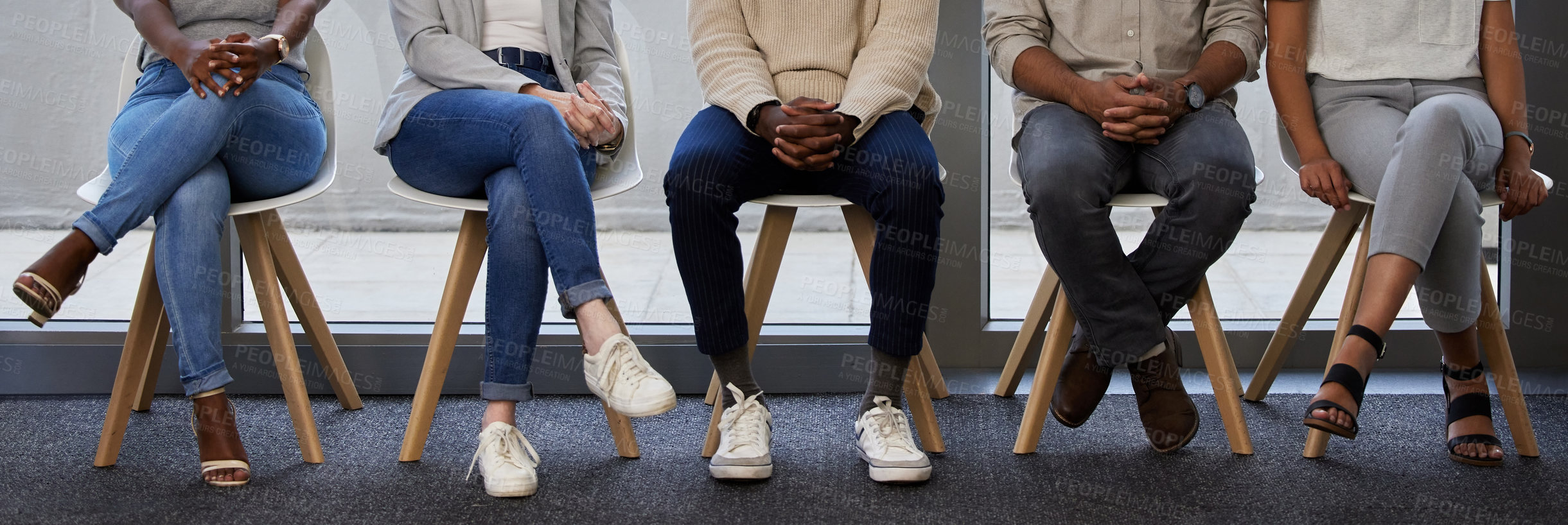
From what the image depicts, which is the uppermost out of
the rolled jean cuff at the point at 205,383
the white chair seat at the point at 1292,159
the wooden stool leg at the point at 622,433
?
the white chair seat at the point at 1292,159

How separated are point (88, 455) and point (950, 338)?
1.57m

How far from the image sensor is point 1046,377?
1764mm

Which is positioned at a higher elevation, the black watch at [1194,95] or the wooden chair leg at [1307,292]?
the black watch at [1194,95]

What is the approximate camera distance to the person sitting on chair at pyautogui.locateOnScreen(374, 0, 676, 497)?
154 cm

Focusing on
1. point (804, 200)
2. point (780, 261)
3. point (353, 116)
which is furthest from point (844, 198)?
point (353, 116)

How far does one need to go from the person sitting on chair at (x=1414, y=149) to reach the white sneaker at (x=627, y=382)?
90 centimetres

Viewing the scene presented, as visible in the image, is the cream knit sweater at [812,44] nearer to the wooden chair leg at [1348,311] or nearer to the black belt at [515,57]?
the black belt at [515,57]

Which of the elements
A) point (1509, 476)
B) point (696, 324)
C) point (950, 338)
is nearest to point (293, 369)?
point (696, 324)

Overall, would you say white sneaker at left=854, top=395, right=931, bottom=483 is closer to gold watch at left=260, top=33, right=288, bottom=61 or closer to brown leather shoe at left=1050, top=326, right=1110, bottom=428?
brown leather shoe at left=1050, top=326, right=1110, bottom=428

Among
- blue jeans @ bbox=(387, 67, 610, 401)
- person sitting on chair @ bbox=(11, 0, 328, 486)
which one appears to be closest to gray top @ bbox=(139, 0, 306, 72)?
person sitting on chair @ bbox=(11, 0, 328, 486)

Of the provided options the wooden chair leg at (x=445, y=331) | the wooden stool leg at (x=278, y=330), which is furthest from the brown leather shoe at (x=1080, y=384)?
the wooden stool leg at (x=278, y=330)

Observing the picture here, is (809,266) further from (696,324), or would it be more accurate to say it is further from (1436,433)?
(1436,433)

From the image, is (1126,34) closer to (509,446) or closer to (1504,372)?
(1504,372)

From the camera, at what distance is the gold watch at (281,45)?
5.69 ft
